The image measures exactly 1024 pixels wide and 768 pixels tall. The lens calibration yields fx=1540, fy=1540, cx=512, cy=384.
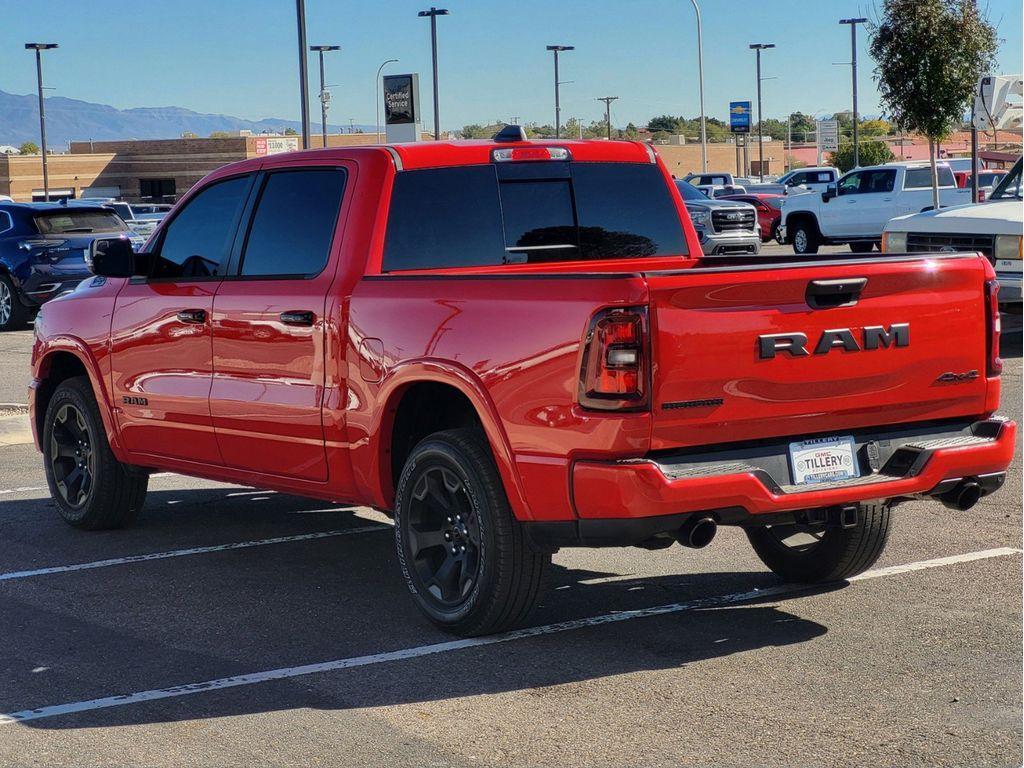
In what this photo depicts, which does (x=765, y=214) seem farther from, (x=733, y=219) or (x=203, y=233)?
(x=203, y=233)

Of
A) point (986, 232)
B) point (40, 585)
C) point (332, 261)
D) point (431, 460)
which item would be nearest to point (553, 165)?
point (332, 261)

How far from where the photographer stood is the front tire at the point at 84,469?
8297mm

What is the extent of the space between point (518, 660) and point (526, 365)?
3.69 ft

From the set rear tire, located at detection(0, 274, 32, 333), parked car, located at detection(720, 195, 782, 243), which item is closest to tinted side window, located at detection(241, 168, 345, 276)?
rear tire, located at detection(0, 274, 32, 333)

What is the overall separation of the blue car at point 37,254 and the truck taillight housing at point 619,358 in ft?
58.0

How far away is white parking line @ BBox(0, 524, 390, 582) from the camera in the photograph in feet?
24.5

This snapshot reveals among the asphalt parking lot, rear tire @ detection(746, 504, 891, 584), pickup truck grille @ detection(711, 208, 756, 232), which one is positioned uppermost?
pickup truck grille @ detection(711, 208, 756, 232)

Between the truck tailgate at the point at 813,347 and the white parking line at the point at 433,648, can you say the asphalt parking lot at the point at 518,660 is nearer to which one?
the white parking line at the point at 433,648

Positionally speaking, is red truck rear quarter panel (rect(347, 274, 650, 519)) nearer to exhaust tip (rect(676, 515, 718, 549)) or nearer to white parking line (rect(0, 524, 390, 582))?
exhaust tip (rect(676, 515, 718, 549))

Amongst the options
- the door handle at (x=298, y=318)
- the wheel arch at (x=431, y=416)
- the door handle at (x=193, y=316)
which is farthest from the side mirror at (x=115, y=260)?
the wheel arch at (x=431, y=416)

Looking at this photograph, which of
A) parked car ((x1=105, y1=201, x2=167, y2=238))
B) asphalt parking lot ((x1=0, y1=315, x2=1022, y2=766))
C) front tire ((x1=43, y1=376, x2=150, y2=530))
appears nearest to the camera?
asphalt parking lot ((x1=0, y1=315, x2=1022, y2=766))

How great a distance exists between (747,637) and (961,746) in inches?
54.5

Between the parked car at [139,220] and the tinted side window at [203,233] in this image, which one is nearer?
the tinted side window at [203,233]

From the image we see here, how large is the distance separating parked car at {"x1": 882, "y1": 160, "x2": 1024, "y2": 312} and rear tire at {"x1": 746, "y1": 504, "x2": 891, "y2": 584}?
887 cm
